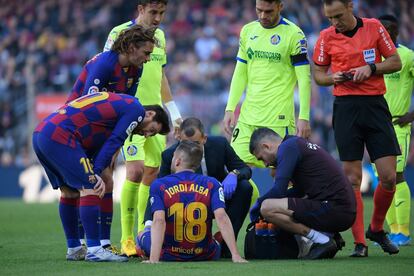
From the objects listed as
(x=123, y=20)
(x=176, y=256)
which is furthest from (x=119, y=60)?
(x=123, y=20)

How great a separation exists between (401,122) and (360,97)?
205 centimetres

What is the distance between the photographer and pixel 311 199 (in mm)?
8281

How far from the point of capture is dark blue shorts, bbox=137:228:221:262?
8016 millimetres

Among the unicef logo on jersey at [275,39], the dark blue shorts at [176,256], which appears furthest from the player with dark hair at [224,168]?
the unicef logo on jersey at [275,39]

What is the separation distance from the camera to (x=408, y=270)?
7.24 metres

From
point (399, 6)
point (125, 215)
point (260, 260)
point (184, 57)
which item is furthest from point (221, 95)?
point (260, 260)

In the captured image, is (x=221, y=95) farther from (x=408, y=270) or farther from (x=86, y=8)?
(x=408, y=270)

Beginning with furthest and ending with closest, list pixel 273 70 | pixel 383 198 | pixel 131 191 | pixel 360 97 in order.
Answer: pixel 273 70
pixel 131 191
pixel 383 198
pixel 360 97

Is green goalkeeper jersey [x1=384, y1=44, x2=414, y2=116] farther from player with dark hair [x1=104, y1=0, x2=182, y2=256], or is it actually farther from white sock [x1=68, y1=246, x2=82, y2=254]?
white sock [x1=68, y1=246, x2=82, y2=254]

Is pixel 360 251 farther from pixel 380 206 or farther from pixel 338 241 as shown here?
pixel 380 206

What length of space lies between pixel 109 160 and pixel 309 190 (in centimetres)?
181

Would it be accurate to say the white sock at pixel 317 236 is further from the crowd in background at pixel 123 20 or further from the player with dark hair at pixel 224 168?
the crowd in background at pixel 123 20

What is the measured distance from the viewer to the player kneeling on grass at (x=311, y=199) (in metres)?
8.15

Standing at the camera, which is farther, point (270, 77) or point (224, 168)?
point (270, 77)
